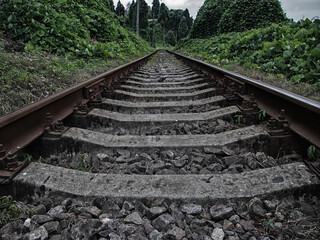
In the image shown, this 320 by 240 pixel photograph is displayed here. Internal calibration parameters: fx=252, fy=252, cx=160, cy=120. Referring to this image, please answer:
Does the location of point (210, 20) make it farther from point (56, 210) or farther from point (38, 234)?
point (38, 234)

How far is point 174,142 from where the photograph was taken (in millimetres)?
2145

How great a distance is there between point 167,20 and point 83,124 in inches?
2653

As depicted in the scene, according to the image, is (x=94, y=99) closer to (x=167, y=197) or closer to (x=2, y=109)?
(x=2, y=109)

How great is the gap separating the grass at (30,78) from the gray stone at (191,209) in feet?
6.33

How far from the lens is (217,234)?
123 cm

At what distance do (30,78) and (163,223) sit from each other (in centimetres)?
279

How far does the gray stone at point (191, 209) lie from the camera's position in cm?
136

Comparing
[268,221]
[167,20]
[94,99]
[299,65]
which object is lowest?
[268,221]

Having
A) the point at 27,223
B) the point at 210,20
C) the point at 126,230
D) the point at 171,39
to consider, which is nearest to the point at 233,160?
the point at 126,230

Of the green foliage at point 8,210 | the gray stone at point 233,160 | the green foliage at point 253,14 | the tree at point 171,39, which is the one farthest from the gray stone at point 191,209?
the tree at point 171,39

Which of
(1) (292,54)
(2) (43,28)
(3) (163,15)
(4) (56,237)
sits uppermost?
(3) (163,15)

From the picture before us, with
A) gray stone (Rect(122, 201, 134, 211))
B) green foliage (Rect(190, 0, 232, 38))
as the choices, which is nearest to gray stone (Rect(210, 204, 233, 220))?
gray stone (Rect(122, 201, 134, 211))

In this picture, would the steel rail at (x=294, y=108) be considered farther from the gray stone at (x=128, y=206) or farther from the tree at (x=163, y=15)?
the tree at (x=163, y=15)

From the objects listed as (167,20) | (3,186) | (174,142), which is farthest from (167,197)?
(167,20)
